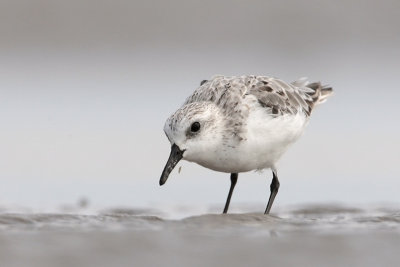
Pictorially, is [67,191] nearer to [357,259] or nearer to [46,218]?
[46,218]

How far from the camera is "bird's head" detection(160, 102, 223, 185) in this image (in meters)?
7.48

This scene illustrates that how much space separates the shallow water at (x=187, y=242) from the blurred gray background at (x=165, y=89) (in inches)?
93.9

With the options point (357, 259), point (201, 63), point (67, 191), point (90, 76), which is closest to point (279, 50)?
point (201, 63)

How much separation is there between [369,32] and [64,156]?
7210 millimetres

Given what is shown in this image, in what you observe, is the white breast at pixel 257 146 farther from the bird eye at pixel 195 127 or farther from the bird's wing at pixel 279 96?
the bird eye at pixel 195 127

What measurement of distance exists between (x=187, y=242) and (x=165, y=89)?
26.5 ft

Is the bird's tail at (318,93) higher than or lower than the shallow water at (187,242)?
higher

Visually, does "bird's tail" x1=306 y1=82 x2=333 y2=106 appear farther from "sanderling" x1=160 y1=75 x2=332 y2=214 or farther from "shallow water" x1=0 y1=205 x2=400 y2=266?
"shallow water" x1=0 y1=205 x2=400 y2=266

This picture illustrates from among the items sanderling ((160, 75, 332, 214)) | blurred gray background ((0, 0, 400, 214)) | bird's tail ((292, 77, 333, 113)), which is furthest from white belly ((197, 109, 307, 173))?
blurred gray background ((0, 0, 400, 214))

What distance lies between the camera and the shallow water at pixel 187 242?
17.1 feet

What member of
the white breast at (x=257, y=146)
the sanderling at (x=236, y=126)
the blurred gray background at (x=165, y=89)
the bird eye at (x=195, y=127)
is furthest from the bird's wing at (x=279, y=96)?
the blurred gray background at (x=165, y=89)

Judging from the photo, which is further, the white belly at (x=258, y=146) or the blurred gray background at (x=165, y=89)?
the blurred gray background at (x=165, y=89)

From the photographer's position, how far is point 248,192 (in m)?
9.87

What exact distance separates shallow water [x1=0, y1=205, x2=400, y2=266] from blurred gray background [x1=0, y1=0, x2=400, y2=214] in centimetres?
239
